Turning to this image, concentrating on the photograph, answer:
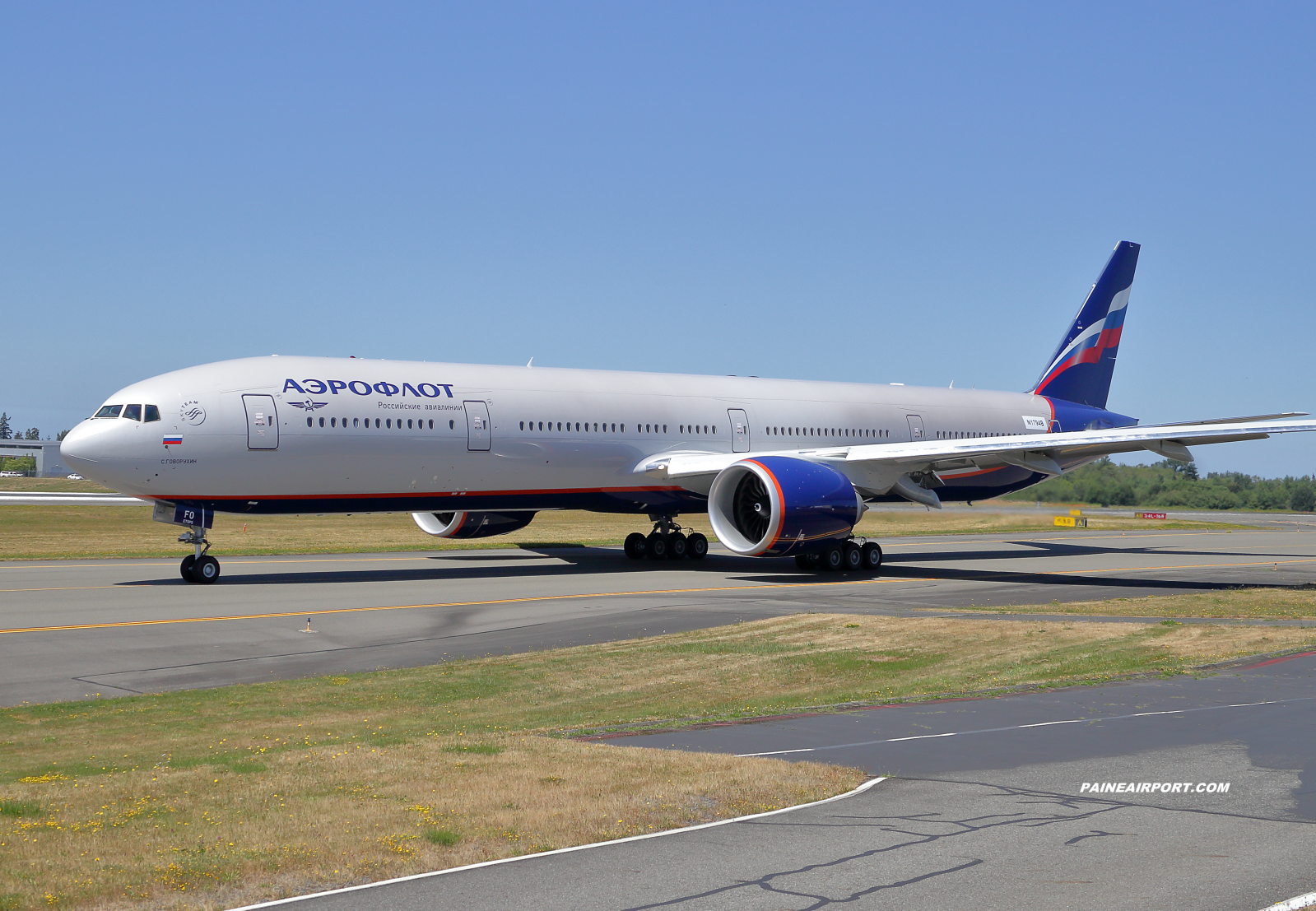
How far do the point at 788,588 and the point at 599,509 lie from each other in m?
7.01

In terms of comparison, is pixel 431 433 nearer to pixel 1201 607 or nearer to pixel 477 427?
pixel 477 427

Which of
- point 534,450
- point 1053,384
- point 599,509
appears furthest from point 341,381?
point 1053,384

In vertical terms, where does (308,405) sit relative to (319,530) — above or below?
above

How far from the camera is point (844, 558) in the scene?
29984 millimetres

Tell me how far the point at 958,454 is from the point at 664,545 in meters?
8.64

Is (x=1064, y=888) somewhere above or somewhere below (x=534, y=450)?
below

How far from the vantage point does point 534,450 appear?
28406 millimetres

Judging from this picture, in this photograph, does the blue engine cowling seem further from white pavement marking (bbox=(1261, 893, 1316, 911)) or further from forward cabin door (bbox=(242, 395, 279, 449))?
white pavement marking (bbox=(1261, 893, 1316, 911))

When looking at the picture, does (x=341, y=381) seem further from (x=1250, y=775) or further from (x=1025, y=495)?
(x=1025, y=495)

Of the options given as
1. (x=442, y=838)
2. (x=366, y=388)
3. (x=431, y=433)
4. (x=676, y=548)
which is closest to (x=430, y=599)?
(x=431, y=433)

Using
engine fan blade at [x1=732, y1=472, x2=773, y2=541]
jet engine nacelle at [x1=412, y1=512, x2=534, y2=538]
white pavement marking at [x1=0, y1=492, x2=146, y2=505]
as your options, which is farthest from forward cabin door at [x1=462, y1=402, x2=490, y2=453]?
white pavement marking at [x1=0, y1=492, x2=146, y2=505]

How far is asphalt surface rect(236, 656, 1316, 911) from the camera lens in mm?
6199

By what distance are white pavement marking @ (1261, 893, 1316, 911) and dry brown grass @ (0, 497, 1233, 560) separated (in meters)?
31.2

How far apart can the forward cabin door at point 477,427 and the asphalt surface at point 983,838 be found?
56.7 feet
